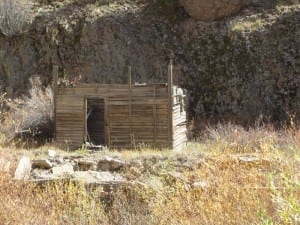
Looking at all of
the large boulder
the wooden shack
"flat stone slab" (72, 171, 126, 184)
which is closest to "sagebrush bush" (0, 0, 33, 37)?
the large boulder

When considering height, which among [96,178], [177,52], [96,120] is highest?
[177,52]

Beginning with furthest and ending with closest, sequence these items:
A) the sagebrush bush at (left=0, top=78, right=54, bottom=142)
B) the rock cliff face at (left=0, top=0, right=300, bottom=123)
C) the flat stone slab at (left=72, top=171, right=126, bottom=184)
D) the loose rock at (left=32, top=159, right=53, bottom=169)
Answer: the rock cliff face at (left=0, top=0, right=300, bottom=123), the sagebrush bush at (left=0, top=78, right=54, bottom=142), the loose rock at (left=32, top=159, right=53, bottom=169), the flat stone slab at (left=72, top=171, right=126, bottom=184)

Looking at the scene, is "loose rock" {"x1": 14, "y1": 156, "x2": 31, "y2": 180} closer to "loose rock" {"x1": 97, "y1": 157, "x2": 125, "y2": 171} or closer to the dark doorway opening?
"loose rock" {"x1": 97, "y1": 157, "x2": 125, "y2": 171}

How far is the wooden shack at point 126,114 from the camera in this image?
752 inches

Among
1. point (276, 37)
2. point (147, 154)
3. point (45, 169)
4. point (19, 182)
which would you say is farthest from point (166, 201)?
point (276, 37)

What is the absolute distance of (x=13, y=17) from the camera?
2897cm

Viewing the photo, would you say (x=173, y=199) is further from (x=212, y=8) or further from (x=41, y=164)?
(x=212, y=8)

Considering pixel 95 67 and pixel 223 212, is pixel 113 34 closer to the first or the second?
pixel 95 67

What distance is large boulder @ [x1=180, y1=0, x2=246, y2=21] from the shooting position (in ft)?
95.0

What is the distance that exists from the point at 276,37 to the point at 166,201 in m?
20.4

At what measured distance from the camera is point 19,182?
9.95 m

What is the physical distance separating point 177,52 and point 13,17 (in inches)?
370

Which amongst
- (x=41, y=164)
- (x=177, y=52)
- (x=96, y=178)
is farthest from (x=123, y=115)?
(x=177, y=52)

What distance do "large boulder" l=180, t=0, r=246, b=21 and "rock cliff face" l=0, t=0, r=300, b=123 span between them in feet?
1.48
